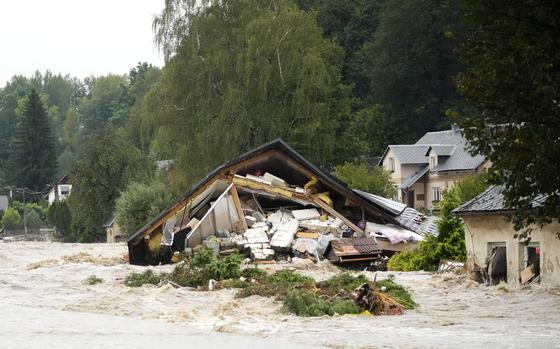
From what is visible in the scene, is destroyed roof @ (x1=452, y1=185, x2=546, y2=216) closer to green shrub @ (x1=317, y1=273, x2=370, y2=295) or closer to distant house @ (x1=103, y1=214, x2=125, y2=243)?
green shrub @ (x1=317, y1=273, x2=370, y2=295)

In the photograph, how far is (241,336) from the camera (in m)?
20.3

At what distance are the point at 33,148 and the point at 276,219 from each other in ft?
348

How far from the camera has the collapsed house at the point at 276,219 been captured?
37.0 metres

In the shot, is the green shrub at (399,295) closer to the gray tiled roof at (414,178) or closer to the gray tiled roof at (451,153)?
the gray tiled roof at (451,153)

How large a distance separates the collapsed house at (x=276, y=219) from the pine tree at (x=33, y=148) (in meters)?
103

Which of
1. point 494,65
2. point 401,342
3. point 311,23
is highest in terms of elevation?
point 311,23

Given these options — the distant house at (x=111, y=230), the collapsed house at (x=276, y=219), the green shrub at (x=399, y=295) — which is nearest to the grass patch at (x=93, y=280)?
the collapsed house at (x=276, y=219)

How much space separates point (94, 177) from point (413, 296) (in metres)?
59.9

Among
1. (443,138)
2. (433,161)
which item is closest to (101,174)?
(433,161)

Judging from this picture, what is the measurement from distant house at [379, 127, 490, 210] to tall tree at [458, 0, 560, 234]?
60.0 metres

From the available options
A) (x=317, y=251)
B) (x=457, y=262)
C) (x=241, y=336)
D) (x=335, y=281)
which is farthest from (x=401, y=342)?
(x=317, y=251)

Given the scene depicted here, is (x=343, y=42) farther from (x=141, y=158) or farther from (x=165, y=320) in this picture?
(x=165, y=320)

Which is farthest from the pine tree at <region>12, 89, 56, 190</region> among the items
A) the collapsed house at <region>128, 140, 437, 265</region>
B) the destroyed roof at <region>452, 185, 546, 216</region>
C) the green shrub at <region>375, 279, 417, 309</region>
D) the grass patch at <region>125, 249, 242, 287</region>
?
the green shrub at <region>375, 279, 417, 309</region>

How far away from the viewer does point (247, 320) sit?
22.8 metres
